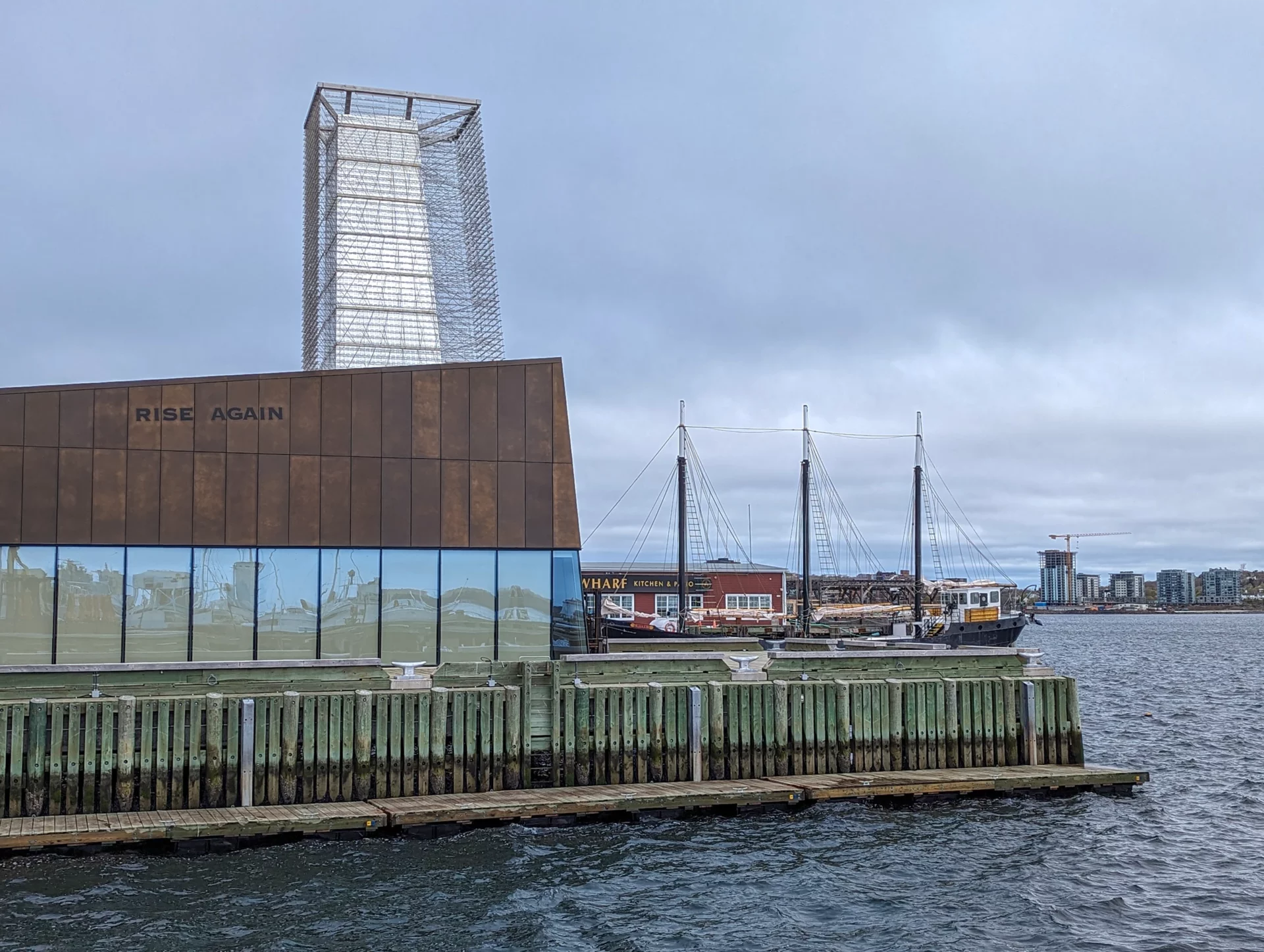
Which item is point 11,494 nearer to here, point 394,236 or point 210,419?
point 210,419

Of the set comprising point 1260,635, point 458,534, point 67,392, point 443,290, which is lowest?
point 1260,635

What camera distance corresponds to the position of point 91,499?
26156 mm

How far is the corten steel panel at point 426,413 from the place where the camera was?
2834cm

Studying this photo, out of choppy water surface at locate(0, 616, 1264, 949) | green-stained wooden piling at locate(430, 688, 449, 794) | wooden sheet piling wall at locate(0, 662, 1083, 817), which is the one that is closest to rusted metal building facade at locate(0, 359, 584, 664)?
wooden sheet piling wall at locate(0, 662, 1083, 817)

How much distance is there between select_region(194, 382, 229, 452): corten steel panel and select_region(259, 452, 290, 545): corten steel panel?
3.09ft

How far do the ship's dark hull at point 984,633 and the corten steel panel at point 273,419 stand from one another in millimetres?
58871

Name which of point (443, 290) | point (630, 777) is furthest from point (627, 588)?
point (630, 777)

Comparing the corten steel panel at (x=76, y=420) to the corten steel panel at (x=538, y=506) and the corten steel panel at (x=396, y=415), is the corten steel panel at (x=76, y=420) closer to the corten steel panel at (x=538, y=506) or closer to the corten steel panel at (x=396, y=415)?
the corten steel panel at (x=396, y=415)

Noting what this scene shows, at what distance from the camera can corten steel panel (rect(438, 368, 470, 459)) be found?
93.6 ft

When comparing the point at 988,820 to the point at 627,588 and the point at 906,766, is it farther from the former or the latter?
the point at 627,588

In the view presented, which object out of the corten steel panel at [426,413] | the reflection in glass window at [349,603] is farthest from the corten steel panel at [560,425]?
the reflection in glass window at [349,603]

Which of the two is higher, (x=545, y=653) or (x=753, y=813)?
(x=545, y=653)

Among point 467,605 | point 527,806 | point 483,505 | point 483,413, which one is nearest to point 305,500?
point 483,505

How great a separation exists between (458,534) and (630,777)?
8.21 metres
